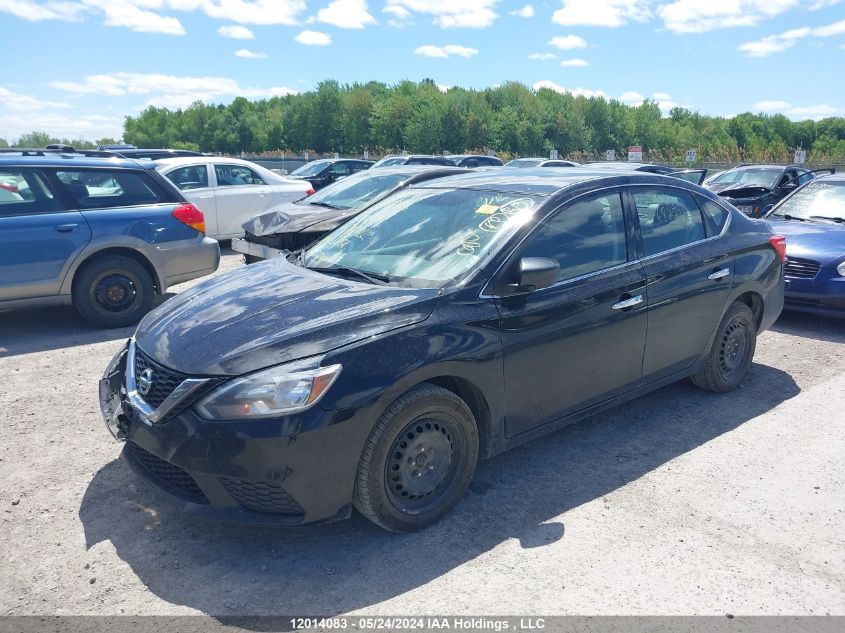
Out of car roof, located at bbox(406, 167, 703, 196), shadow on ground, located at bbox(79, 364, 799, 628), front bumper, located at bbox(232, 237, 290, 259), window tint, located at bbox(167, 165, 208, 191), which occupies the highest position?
car roof, located at bbox(406, 167, 703, 196)

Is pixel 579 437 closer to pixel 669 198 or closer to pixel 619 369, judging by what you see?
pixel 619 369

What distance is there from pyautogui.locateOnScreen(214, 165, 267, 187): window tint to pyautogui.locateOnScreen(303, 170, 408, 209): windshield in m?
2.88

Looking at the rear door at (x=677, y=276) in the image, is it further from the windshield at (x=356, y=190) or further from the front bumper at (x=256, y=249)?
the windshield at (x=356, y=190)

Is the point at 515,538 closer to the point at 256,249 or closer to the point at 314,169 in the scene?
the point at 256,249

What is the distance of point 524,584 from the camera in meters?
3.05

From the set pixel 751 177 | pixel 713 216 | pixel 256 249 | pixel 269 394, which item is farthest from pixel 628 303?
pixel 751 177

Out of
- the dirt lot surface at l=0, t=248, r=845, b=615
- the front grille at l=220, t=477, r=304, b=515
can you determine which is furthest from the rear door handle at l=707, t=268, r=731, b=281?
the front grille at l=220, t=477, r=304, b=515

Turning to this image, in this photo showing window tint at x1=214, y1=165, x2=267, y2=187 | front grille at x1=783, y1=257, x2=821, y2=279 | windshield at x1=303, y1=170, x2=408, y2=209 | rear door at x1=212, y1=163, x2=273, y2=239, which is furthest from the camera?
window tint at x1=214, y1=165, x2=267, y2=187

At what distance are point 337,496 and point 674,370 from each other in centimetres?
271

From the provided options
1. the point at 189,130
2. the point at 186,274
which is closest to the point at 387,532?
the point at 186,274

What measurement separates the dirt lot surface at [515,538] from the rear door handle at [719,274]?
999mm

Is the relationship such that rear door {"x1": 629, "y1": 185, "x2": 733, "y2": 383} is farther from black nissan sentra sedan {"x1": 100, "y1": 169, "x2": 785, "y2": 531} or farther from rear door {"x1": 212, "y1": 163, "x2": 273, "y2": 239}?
rear door {"x1": 212, "y1": 163, "x2": 273, "y2": 239}

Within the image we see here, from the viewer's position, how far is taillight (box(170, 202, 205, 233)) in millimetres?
7426

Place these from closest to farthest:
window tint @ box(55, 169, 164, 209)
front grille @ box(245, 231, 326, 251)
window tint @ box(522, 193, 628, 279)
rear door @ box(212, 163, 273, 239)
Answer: window tint @ box(522, 193, 628, 279), window tint @ box(55, 169, 164, 209), front grille @ box(245, 231, 326, 251), rear door @ box(212, 163, 273, 239)
